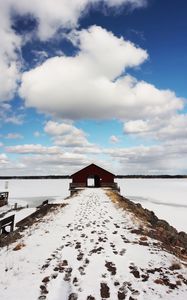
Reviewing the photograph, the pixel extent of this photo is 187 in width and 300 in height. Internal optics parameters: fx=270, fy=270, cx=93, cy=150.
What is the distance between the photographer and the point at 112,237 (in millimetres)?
10602

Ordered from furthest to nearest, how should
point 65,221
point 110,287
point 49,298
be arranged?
1. point 65,221
2. point 110,287
3. point 49,298

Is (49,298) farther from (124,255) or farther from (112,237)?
(112,237)

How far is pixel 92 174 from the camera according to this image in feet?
164

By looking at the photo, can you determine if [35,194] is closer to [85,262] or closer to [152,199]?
[152,199]

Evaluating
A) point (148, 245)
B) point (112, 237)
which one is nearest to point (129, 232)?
point (112, 237)

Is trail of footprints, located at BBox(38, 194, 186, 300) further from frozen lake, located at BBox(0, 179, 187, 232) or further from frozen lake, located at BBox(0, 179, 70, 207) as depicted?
frozen lake, located at BBox(0, 179, 70, 207)

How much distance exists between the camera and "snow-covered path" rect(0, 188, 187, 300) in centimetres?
588

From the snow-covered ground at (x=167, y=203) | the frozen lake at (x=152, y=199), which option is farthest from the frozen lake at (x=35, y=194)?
the snow-covered ground at (x=167, y=203)

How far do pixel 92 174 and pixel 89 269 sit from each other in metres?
42.9

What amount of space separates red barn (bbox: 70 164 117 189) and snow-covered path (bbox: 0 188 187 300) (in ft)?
126

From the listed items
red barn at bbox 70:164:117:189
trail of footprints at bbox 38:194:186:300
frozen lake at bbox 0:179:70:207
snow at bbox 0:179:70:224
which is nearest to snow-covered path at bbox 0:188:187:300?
trail of footprints at bbox 38:194:186:300

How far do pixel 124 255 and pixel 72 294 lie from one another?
115 inches

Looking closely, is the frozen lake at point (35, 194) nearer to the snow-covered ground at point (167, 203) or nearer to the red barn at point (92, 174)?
the red barn at point (92, 174)

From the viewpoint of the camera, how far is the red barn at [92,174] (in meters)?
49.4
